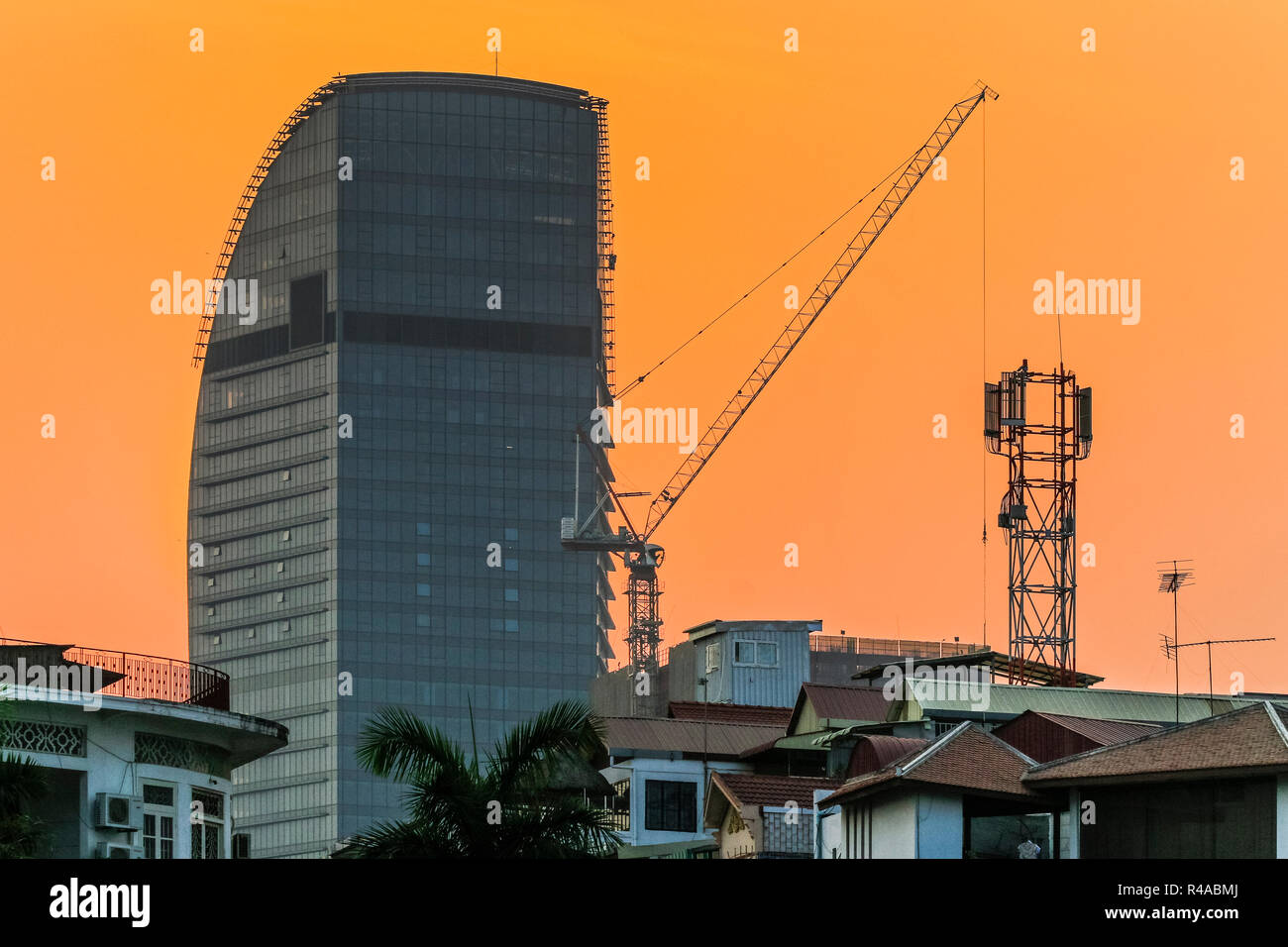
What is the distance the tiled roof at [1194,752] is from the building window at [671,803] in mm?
25161

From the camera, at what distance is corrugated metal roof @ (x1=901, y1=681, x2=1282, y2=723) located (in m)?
79.1

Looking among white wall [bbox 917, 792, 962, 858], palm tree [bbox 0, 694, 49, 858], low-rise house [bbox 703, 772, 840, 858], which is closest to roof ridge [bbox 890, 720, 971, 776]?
white wall [bbox 917, 792, 962, 858]

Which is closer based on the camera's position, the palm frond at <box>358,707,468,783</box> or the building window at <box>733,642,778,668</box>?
the palm frond at <box>358,707,468,783</box>

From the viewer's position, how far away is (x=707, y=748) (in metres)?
82.6

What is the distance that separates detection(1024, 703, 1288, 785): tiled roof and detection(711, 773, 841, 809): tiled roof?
13.6m

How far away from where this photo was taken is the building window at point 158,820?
54719 millimetres

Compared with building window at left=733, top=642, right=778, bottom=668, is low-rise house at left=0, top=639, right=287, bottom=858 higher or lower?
lower

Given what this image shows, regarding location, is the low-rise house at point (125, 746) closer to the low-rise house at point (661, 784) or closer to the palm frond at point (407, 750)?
the palm frond at point (407, 750)

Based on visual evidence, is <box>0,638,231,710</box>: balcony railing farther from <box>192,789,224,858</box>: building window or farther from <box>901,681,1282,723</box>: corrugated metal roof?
<box>901,681,1282,723</box>: corrugated metal roof

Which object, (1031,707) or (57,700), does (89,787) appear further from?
(1031,707)

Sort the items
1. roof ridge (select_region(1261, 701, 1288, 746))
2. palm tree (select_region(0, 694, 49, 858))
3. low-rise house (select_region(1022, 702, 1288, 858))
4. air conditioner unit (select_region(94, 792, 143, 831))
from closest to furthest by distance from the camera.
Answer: palm tree (select_region(0, 694, 49, 858))
low-rise house (select_region(1022, 702, 1288, 858))
roof ridge (select_region(1261, 701, 1288, 746))
air conditioner unit (select_region(94, 792, 143, 831))

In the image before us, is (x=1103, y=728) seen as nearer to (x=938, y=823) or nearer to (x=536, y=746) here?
(x=938, y=823)
